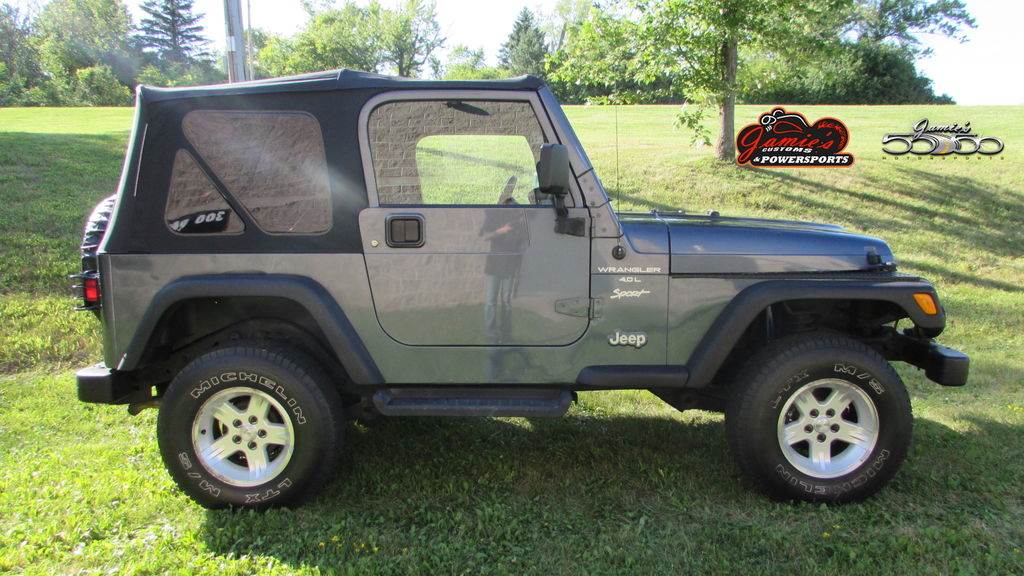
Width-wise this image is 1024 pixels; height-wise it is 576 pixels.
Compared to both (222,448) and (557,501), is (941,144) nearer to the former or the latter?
(557,501)

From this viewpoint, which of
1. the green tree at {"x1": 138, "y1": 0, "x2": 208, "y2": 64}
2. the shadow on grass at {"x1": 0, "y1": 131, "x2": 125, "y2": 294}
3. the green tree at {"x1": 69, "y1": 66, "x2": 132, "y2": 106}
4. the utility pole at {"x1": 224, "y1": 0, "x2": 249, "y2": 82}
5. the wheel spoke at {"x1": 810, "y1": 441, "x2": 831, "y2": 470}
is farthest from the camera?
the green tree at {"x1": 138, "y1": 0, "x2": 208, "y2": 64}

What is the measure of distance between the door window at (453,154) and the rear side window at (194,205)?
0.75 metres

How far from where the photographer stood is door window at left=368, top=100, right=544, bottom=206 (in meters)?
3.44

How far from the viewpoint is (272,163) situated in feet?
11.2

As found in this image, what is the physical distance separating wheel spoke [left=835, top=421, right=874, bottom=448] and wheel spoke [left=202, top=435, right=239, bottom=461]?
2.98 m

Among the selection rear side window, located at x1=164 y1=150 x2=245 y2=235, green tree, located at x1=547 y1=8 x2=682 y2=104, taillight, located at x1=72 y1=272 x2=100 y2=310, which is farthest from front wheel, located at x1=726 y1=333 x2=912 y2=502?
green tree, located at x1=547 y1=8 x2=682 y2=104

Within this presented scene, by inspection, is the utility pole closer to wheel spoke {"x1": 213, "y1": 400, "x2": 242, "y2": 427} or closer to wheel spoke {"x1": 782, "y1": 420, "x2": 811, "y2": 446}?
wheel spoke {"x1": 213, "y1": 400, "x2": 242, "y2": 427}

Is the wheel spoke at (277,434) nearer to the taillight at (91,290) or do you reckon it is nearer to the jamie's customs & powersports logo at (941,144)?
the taillight at (91,290)

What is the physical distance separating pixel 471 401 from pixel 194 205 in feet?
5.34

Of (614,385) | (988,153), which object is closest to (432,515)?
(614,385)

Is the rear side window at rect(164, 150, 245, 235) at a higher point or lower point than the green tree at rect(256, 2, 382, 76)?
lower

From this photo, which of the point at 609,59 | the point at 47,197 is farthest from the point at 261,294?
the point at 609,59

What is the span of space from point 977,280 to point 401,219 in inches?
338

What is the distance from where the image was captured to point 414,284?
3424 mm
